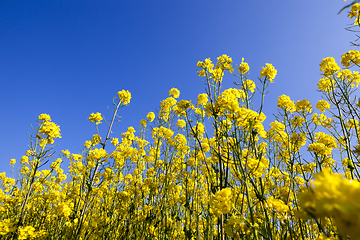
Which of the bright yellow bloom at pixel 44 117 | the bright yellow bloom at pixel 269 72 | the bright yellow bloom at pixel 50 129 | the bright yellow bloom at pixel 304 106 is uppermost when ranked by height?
the bright yellow bloom at pixel 304 106

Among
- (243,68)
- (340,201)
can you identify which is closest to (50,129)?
(243,68)

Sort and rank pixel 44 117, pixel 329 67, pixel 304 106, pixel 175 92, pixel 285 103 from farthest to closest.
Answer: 1. pixel 175 92
2. pixel 304 106
3. pixel 329 67
4. pixel 285 103
5. pixel 44 117

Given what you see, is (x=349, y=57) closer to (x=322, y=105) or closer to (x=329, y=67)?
(x=329, y=67)

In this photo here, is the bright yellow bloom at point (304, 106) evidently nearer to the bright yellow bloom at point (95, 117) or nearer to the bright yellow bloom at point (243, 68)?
the bright yellow bloom at point (243, 68)

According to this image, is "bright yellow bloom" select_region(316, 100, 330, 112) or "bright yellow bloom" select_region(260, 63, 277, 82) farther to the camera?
"bright yellow bloom" select_region(316, 100, 330, 112)

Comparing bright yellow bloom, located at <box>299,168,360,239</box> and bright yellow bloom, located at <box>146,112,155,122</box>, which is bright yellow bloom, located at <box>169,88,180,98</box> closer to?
bright yellow bloom, located at <box>146,112,155,122</box>

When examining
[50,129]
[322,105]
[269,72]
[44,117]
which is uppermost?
[322,105]

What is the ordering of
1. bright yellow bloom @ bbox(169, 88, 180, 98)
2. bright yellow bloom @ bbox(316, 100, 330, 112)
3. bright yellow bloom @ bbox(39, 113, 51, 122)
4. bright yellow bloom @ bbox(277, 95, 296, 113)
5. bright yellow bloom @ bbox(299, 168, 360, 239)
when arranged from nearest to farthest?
bright yellow bloom @ bbox(299, 168, 360, 239) < bright yellow bloom @ bbox(39, 113, 51, 122) < bright yellow bloom @ bbox(277, 95, 296, 113) < bright yellow bloom @ bbox(169, 88, 180, 98) < bright yellow bloom @ bbox(316, 100, 330, 112)

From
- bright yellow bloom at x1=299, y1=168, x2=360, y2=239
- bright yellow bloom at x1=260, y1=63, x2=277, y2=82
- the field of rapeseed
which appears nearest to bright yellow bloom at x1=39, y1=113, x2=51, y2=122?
the field of rapeseed

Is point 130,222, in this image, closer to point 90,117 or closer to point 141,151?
point 141,151

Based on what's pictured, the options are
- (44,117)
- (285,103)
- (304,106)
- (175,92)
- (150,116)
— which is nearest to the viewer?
(44,117)

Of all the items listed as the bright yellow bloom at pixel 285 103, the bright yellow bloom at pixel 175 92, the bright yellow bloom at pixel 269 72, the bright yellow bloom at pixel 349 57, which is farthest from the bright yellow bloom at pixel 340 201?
the bright yellow bloom at pixel 349 57

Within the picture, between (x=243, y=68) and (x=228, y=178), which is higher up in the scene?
(x=243, y=68)

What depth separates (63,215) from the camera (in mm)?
3086
